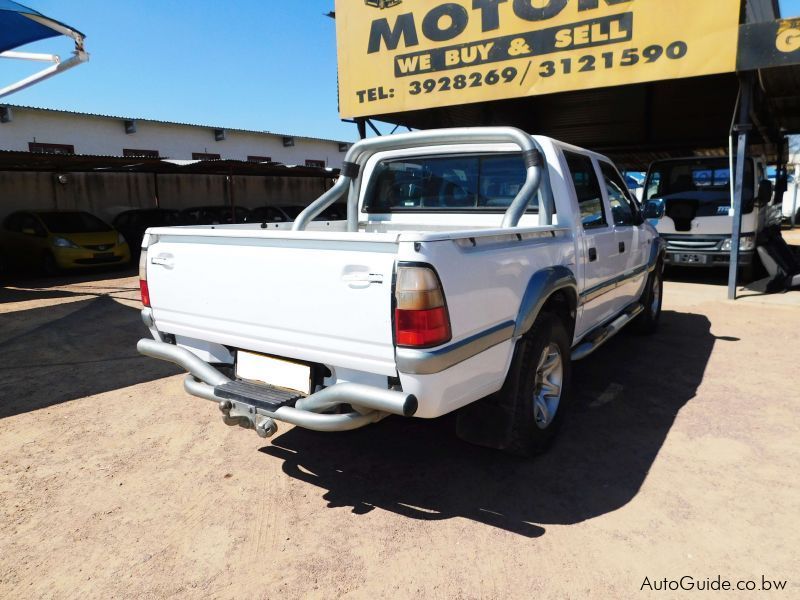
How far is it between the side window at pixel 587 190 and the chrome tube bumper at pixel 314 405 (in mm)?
2176

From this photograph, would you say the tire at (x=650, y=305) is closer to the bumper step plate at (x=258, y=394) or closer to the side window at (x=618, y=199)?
the side window at (x=618, y=199)

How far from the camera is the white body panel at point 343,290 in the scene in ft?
7.88

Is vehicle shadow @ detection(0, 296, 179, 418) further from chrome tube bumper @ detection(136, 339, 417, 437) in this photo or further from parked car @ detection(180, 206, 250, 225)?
parked car @ detection(180, 206, 250, 225)

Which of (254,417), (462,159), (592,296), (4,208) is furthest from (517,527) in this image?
(4,208)

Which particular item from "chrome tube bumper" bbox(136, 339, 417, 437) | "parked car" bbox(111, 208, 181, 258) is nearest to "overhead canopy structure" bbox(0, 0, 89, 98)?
"chrome tube bumper" bbox(136, 339, 417, 437)

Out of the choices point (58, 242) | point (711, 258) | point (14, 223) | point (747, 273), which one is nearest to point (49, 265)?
point (58, 242)

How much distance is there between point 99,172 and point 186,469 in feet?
53.1

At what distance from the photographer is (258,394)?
2789mm

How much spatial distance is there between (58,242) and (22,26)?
600 centimetres

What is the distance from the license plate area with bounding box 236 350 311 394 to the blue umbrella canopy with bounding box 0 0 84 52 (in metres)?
6.69

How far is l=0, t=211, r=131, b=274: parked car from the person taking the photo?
12.2 metres

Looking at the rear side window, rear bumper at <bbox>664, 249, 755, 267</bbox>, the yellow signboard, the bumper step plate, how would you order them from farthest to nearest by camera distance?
1. rear bumper at <bbox>664, 249, 755, 267</bbox>
2. the yellow signboard
3. the rear side window
4. the bumper step plate

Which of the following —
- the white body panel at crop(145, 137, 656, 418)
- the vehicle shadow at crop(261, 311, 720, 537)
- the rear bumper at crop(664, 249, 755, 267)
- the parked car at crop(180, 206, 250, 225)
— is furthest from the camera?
the parked car at crop(180, 206, 250, 225)

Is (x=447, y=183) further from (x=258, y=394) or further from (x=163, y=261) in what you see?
(x=258, y=394)
